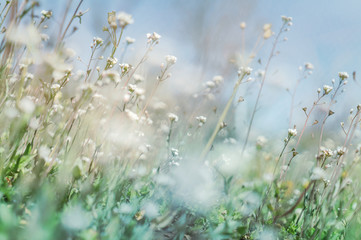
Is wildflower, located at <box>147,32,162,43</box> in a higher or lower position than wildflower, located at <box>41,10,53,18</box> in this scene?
higher

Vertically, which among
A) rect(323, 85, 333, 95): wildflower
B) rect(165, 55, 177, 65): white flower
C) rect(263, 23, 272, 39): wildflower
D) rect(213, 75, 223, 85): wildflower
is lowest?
rect(165, 55, 177, 65): white flower

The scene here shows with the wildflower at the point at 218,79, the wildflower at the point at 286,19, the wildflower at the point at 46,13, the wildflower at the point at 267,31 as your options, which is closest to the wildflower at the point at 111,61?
the wildflower at the point at 46,13

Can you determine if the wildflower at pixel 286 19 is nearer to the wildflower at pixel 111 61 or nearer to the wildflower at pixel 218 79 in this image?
the wildflower at pixel 218 79

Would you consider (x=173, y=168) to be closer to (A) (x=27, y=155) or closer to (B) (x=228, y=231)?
(B) (x=228, y=231)

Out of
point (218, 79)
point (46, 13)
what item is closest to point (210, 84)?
point (218, 79)

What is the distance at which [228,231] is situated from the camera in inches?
47.8

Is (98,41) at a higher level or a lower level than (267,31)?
lower

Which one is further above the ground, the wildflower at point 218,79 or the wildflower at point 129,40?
the wildflower at point 218,79

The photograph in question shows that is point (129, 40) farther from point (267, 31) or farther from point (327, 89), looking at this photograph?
Result: point (327, 89)

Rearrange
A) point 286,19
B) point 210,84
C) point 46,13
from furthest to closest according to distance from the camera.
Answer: point 210,84 → point 286,19 → point 46,13

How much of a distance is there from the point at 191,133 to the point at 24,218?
4.97 ft

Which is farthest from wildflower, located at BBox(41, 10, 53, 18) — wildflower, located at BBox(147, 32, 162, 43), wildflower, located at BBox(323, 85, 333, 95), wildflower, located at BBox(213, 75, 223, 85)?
wildflower, located at BBox(323, 85, 333, 95)

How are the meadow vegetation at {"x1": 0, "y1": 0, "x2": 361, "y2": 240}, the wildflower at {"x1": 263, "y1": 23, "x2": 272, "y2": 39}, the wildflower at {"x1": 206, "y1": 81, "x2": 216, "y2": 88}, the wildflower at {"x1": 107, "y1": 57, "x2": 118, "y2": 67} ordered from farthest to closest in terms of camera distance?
the wildflower at {"x1": 206, "y1": 81, "x2": 216, "y2": 88} → the wildflower at {"x1": 263, "y1": 23, "x2": 272, "y2": 39} → the wildflower at {"x1": 107, "y1": 57, "x2": 118, "y2": 67} → the meadow vegetation at {"x1": 0, "y1": 0, "x2": 361, "y2": 240}

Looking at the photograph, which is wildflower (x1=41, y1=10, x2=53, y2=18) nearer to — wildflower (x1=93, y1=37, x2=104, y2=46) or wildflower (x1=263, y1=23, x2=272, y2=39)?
wildflower (x1=93, y1=37, x2=104, y2=46)
